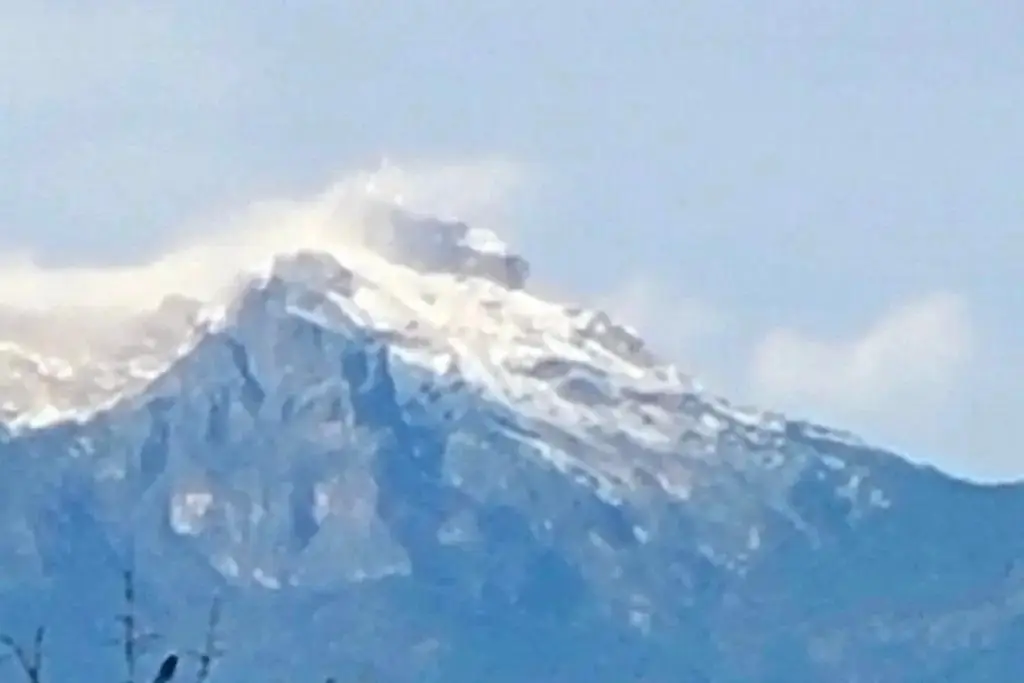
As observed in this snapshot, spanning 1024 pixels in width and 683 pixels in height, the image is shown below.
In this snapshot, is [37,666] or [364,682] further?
[364,682]

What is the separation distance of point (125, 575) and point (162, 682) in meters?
5.24

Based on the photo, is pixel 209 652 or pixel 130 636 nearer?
pixel 130 636

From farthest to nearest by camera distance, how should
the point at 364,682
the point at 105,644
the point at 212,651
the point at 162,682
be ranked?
the point at 364,682 < the point at 105,644 < the point at 212,651 < the point at 162,682

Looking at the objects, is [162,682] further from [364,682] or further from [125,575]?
[364,682]

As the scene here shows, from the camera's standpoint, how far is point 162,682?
37.3m

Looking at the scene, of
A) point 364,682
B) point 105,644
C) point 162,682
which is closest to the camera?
point 162,682

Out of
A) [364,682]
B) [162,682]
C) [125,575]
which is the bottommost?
[162,682]

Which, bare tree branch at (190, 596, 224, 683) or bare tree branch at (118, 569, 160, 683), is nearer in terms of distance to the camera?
bare tree branch at (118, 569, 160, 683)

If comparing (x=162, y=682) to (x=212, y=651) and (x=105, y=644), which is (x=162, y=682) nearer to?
(x=212, y=651)

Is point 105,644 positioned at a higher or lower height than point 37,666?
higher

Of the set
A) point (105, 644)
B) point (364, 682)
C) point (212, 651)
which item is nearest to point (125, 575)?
point (212, 651)

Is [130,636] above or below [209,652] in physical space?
below

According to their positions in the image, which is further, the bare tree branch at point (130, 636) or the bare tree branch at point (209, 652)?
the bare tree branch at point (209, 652)

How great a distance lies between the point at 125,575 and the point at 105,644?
746cm
